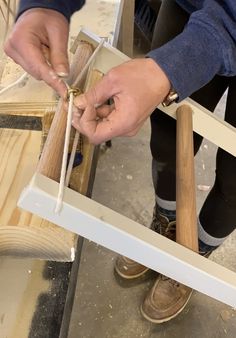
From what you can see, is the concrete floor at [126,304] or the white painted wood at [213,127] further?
the concrete floor at [126,304]

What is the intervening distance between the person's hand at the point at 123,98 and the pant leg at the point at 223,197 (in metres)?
0.26

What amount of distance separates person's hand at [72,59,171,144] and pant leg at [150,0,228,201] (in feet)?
0.90

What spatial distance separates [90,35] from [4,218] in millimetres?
313

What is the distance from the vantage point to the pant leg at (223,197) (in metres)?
0.72

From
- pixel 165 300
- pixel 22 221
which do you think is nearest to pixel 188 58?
pixel 22 221

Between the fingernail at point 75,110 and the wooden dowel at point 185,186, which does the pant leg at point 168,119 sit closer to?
the wooden dowel at point 185,186

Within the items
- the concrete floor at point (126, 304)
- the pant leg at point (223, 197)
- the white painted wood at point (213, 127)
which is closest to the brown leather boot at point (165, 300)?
the concrete floor at point (126, 304)

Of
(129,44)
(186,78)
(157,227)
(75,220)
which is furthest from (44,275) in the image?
(129,44)

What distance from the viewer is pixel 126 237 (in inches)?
17.7

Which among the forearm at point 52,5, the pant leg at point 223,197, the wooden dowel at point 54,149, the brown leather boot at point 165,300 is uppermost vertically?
the forearm at point 52,5

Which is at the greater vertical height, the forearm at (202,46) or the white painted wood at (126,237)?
the forearm at (202,46)

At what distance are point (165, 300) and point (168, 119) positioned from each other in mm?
464

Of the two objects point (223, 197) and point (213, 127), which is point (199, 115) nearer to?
point (213, 127)

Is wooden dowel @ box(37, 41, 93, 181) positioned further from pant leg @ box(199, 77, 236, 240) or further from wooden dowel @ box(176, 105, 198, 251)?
pant leg @ box(199, 77, 236, 240)
